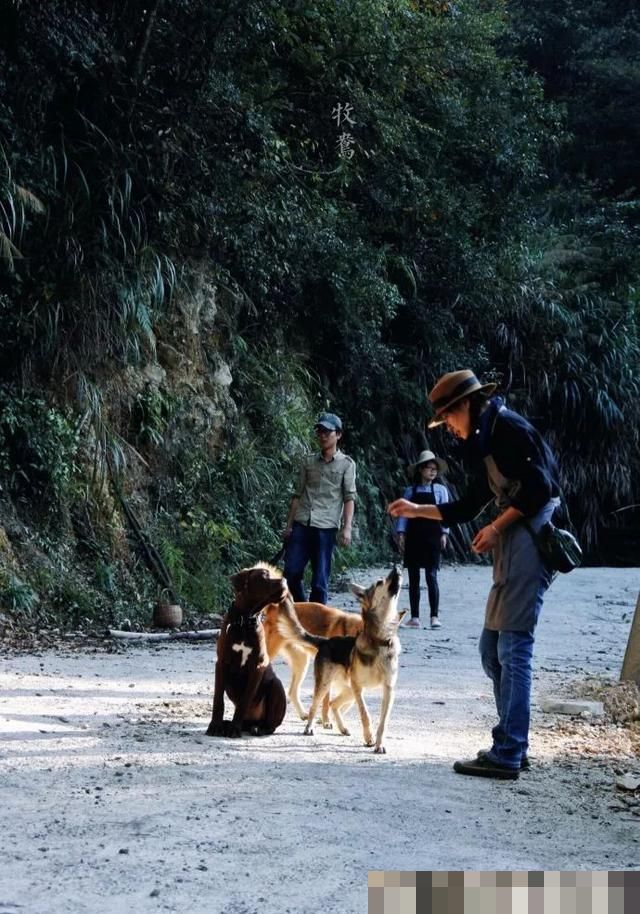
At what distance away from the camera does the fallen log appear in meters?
11.8

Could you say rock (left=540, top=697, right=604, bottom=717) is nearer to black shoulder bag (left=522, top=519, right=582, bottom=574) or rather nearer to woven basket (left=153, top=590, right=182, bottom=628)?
black shoulder bag (left=522, top=519, right=582, bottom=574)

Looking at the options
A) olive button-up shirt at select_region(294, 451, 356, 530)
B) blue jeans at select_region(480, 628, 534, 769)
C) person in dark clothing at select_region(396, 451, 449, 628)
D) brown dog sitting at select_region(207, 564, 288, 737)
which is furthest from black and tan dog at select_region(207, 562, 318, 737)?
person in dark clothing at select_region(396, 451, 449, 628)

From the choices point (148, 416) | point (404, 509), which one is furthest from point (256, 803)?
point (148, 416)

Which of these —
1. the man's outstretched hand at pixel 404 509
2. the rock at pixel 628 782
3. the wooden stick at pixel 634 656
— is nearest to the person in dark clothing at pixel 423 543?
the wooden stick at pixel 634 656

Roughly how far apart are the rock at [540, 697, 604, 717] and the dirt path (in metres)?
0.18

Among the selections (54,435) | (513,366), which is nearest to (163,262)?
(54,435)

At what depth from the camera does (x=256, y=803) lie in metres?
5.36

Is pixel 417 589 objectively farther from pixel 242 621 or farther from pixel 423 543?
pixel 242 621

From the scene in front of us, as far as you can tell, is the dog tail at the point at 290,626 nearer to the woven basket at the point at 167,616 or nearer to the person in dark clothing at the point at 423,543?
the woven basket at the point at 167,616

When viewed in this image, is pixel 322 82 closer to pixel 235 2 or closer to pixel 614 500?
pixel 235 2

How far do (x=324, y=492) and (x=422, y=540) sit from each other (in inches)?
116

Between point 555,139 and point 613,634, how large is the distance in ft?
40.8

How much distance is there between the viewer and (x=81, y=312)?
14.1 m

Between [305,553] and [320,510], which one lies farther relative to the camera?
[305,553]
